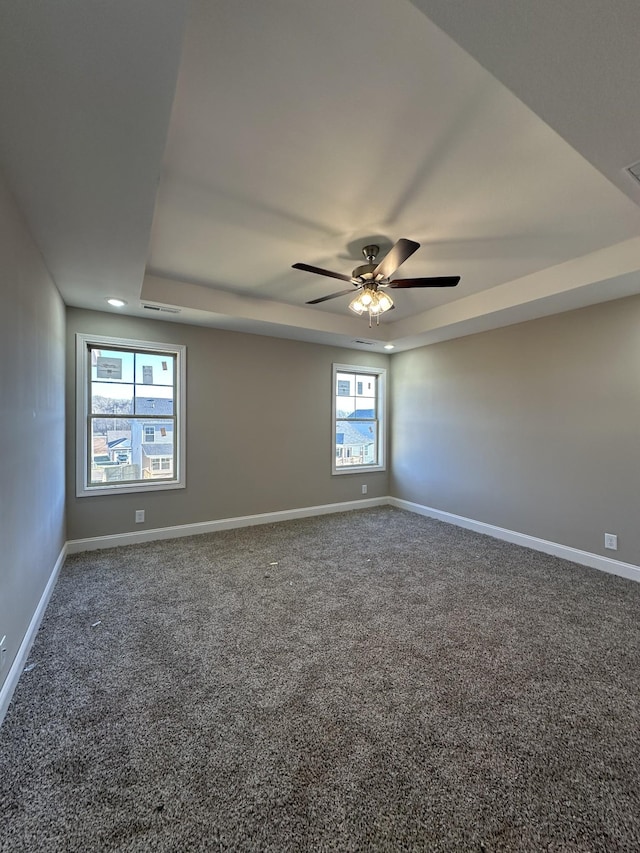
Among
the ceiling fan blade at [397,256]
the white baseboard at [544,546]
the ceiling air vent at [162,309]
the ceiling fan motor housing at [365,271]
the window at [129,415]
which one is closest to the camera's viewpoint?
the ceiling fan blade at [397,256]

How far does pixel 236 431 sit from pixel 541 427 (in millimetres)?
3515

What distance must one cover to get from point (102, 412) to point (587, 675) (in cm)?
451

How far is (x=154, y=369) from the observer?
4.14m

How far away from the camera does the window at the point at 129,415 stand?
377 centimetres

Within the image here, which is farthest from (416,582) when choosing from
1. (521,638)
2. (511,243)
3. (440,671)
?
(511,243)

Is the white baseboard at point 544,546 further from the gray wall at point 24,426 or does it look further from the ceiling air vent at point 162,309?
the gray wall at point 24,426

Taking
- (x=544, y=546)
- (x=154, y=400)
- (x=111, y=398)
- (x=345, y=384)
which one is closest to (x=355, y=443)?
(x=345, y=384)

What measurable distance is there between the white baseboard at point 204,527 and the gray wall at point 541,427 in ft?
4.05

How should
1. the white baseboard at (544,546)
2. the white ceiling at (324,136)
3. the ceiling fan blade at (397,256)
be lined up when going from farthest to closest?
the white baseboard at (544,546) < the ceiling fan blade at (397,256) < the white ceiling at (324,136)

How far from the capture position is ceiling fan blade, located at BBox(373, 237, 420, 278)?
2189 millimetres

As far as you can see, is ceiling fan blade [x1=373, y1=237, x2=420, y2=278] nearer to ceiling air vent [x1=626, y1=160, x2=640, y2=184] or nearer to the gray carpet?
ceiling air vent [x1=626, y1=160, x2=640, y2=184]

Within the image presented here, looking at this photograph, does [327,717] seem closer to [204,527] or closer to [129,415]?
Result: [204,527]

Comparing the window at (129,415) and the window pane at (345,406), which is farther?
the window pane at (345,406)

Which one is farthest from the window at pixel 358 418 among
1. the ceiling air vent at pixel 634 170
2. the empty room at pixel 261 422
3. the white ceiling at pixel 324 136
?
the ceiling air vent at pixel 634 170
